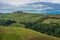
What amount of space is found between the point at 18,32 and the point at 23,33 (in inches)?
73.0

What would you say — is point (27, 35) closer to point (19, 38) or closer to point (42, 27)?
point (19, 38)

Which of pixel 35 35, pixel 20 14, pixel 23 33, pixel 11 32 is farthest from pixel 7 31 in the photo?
pixel 20 14

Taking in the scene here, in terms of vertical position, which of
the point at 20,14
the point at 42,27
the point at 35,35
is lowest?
the point at 20,14

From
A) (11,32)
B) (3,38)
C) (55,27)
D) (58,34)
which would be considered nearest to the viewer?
(3,38)

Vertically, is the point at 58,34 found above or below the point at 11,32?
below

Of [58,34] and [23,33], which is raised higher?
[23,33]

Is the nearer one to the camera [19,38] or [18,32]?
[19,38]

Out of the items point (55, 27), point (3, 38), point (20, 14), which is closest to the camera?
point (3, 38)

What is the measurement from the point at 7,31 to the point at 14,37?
4746 millimetres

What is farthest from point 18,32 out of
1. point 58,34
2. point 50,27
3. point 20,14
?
point 20,14

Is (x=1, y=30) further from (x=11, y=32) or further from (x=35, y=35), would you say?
(x=35, y=35)

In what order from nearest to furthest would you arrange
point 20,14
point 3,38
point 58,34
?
point 3,38 → point 58,34 → point 20,14

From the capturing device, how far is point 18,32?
65688 mm

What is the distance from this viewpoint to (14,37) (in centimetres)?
6059
